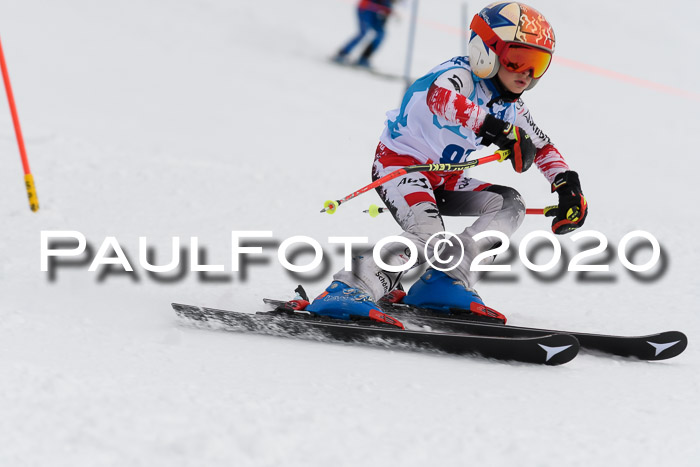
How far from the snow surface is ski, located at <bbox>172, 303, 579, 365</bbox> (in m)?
0.07

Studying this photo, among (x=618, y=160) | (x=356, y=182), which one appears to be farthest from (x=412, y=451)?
(x=618, y=160)

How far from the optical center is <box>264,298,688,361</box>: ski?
3.43m

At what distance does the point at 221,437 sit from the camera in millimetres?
2197

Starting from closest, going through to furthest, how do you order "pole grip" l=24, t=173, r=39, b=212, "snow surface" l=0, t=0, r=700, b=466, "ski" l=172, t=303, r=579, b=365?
1. "snow surface" l=0, t=0, r=700, b=466
2. "ski" l=172, t=303, r=579, b=365
3. "pole grip" l=24, t=173, r=39, b=212

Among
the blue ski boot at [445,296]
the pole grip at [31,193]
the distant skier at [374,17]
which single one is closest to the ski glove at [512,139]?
the blue ski boot at [445,296]

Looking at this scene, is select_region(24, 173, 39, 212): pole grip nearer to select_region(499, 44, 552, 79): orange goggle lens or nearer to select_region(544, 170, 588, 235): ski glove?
select_region(499, 44, 552, 79): orange goggle lens

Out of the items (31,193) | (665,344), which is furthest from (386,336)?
(31,193)

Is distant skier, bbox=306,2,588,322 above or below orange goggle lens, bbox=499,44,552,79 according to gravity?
below

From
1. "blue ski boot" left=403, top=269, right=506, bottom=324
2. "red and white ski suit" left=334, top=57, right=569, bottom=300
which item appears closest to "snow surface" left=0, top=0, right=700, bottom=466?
"blue ski boot" left=403, top=269, right=506, bottom=324

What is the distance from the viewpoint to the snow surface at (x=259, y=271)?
2.31 m

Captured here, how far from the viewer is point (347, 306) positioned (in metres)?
3.66

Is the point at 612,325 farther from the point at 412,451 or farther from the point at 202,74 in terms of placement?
the point at 202,74

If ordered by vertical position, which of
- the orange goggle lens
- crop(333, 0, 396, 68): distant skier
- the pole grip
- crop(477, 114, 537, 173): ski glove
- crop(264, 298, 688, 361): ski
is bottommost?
crop(264, 298, 688, 361): ski

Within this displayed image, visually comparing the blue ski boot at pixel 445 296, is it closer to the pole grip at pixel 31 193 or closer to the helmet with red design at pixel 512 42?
the helmet with red design at pixel 512 42
